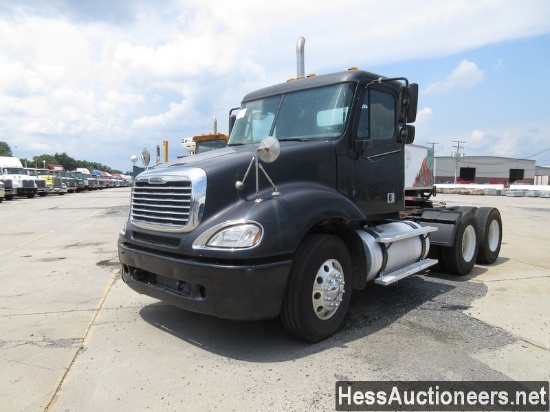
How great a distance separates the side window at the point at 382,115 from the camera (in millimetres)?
4898

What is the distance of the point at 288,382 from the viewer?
10.2ft

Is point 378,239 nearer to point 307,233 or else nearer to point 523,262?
point 307,233

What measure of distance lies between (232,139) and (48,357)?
3137mm

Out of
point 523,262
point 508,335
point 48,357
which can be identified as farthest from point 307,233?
point 523,262

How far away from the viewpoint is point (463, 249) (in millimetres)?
6613

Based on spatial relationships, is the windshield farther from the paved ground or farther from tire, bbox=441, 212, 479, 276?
tire, bbox=441, 212, 479, 276

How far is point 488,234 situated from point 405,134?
123 inches

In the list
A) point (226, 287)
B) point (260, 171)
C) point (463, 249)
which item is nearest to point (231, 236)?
point (226, 287)

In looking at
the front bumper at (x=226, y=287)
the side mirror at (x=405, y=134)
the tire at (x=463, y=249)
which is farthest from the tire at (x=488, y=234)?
the front bumper at (x=226, y=287)

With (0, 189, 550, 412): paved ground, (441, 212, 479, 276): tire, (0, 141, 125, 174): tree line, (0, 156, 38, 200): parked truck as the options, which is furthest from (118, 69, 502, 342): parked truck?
(0, 141, 125, 174): tree line

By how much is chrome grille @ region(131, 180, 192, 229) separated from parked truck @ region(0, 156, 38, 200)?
88.9 feet

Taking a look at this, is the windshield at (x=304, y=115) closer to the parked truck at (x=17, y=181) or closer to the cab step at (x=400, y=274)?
the cab step at (x=400, y=274)

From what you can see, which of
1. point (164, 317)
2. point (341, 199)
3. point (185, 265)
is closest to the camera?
point (185, 265)

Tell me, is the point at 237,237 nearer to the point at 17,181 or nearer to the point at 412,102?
the point at 412,102
